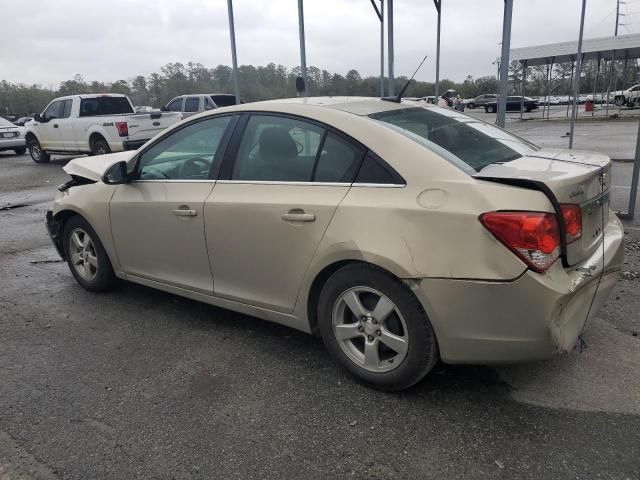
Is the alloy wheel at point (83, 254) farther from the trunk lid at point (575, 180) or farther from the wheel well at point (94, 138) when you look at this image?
the wheel well at point (94, 138)

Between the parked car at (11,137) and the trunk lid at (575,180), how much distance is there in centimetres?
2102

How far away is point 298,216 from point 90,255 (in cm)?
246

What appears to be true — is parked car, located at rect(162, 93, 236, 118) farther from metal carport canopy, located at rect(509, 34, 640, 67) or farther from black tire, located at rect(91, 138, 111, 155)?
metal carport canopy, located at rect(509, 34, 640, 67)

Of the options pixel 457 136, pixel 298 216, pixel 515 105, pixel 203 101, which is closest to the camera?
pixel 298 216

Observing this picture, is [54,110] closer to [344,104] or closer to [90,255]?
[90,255]

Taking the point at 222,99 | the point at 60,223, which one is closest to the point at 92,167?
the point at 60,223

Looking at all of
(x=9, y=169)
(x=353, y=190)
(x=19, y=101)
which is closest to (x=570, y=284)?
(x=353, y=190)

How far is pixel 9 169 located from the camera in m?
16.0

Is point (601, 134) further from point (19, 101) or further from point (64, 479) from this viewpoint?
point (19, 101)

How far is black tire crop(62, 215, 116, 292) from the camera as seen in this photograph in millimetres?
4441

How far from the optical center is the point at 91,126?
14.4 metres

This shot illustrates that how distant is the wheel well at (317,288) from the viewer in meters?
2.87

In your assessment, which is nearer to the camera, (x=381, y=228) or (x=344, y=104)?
(x=381, y=228)

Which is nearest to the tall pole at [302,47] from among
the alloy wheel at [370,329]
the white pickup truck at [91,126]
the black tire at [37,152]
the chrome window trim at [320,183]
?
the white pickup truck at [91,126]
